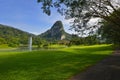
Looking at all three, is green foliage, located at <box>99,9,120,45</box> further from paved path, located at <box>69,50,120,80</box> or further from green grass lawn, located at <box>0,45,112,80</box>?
green grass lawn, located at <box>0,45,112,80</box>

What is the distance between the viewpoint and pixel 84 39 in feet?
75.2

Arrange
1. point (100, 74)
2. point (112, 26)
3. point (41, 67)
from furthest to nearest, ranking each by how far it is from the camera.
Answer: point (41, 67), point (112, 26), point (100, 74)

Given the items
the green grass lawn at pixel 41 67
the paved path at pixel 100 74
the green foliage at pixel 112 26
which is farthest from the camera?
the green foliage at pixel 112 26

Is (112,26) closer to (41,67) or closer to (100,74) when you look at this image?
(100,74)

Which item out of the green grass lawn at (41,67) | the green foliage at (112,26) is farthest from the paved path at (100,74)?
the green foliage at (112,26)

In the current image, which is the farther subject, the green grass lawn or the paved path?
the green grass lawn

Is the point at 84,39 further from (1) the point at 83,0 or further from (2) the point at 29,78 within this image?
(2) the point at 29,78

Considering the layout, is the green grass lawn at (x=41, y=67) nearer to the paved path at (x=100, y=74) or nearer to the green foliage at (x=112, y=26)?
the paved path at (x=100, y=74)

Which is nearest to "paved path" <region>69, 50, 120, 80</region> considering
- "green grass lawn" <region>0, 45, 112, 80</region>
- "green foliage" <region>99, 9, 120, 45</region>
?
"green grass lawn" <region>0, 45, 112, 80</region>

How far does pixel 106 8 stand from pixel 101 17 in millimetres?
799

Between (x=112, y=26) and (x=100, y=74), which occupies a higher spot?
(x=112, y=26)

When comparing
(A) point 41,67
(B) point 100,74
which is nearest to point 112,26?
(B) point 100,74

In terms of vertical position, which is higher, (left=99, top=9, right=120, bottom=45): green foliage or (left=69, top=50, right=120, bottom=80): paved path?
(left=99, top=9, right=120, bottom=45): green foliage

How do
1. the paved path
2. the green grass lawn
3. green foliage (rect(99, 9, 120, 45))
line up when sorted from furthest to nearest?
green foliage (rect(99, 9, 120, 45))
the green grass lawn
the paved path
